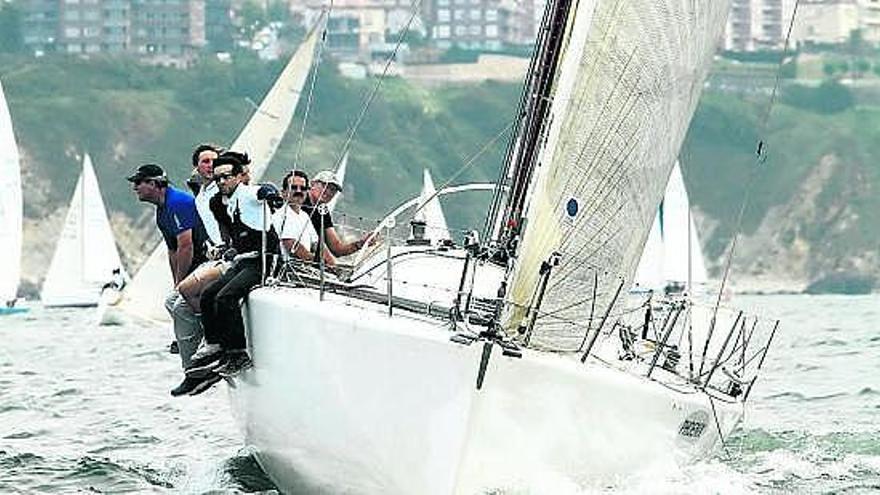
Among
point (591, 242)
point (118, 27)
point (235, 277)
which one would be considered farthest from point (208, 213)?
point (118, 27)

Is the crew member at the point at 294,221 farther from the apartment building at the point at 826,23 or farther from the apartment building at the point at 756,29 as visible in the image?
the apartment building at the point at 826,23

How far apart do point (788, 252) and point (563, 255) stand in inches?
3217

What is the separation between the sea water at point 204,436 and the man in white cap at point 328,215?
3.79 feet

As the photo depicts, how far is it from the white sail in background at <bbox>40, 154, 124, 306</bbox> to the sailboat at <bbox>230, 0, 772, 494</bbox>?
107 feet

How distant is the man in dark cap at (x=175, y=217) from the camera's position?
10258mm

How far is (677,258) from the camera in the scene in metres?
39.8

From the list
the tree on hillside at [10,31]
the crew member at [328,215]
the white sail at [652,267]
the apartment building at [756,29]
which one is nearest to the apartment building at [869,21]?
the apartment building at [756,29]

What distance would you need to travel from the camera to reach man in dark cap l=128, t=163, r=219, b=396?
33.7ft

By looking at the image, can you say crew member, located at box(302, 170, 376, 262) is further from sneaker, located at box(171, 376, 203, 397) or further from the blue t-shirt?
sneaker, located at box(171, 376, 203, 397)

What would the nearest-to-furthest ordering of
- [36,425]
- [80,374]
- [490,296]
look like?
[490,296], [36,425], [80,374]

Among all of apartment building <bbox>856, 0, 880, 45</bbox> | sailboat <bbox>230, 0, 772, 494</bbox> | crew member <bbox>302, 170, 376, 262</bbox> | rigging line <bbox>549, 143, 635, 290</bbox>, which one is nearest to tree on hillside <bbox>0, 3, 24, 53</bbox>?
apartment building <bbox>856, 0, 880, 45</bbox>

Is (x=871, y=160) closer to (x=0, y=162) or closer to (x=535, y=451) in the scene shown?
(x=0, y=162)

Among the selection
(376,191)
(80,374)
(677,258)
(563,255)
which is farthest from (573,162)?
(376,191)

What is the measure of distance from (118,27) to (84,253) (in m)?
67.6
